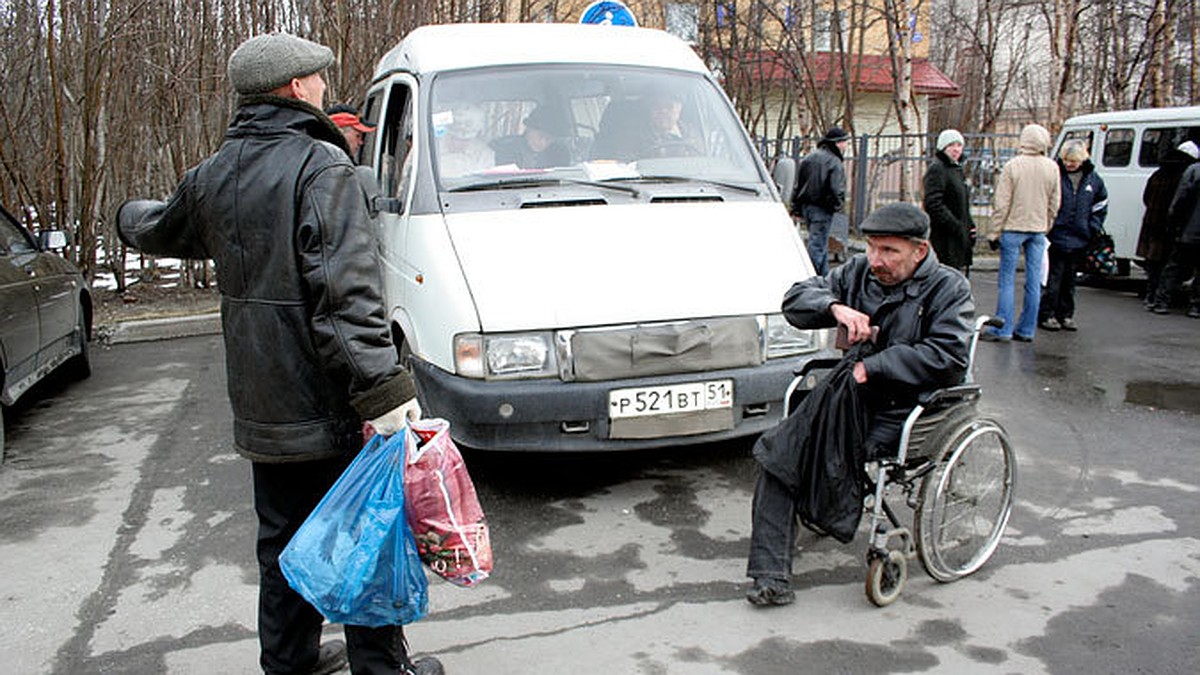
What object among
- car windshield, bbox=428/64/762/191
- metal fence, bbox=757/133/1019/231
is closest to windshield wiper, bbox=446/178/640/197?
car windshield, bbox=428/64/762/191

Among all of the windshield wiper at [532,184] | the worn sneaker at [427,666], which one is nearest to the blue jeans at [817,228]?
the windshield wiper at [532,184]

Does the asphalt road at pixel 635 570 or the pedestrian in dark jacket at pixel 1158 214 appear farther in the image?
the pedestrian in dark jacket at pixel 1158 214

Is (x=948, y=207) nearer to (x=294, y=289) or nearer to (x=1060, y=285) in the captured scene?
(x=1060, y=285)

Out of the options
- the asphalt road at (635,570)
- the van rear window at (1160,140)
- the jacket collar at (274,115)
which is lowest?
the asphalt road at (635,570)

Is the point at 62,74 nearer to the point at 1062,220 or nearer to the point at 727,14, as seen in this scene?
the point at 1062,220

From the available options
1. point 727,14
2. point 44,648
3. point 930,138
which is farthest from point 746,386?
point 727,14

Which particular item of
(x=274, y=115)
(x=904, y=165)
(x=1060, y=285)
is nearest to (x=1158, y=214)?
(x=1060, y=285)

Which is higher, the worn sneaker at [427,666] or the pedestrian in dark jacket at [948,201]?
the pedestrian in dark jacket at [948,201]

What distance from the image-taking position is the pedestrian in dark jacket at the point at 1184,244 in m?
9.84

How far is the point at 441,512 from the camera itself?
8.95ft

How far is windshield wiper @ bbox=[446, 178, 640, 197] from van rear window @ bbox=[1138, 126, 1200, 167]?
9011mm

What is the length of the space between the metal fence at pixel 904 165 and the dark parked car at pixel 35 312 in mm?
11524

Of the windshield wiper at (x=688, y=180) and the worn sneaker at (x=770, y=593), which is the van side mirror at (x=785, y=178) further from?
the worn sneaker at (x=770, y=593)

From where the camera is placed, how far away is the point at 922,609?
3771 mm
